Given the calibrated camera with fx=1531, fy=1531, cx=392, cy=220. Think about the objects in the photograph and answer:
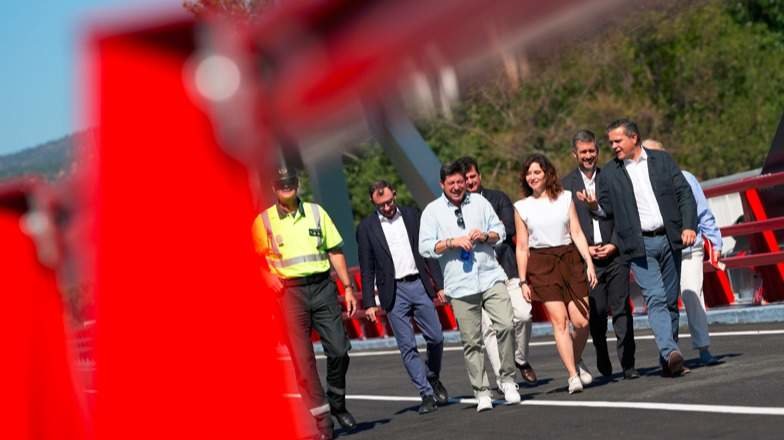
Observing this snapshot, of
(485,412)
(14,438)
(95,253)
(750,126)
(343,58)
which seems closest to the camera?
(343,58)

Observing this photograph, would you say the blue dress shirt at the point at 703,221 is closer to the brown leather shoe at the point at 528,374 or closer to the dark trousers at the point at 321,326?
the brown leather shoe at the point at 528,374

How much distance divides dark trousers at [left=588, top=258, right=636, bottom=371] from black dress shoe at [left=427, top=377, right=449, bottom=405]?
4.03 feet

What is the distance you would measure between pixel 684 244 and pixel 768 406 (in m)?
2.60

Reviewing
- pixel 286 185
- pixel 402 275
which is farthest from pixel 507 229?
pixel 286 185

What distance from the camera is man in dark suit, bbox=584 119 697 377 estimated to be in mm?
11156

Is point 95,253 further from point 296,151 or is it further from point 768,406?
point 768,406

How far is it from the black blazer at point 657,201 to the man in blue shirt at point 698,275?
0.34 meters

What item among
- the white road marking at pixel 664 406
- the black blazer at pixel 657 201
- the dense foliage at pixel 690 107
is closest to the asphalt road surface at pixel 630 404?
the white road marking at pixel 664 406

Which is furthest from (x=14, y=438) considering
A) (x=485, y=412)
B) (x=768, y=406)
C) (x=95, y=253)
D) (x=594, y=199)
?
(x=594, y=199)

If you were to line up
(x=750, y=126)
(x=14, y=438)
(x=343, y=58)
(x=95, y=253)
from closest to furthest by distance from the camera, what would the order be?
(x=343, y=58) → (x=95, y=253) → (x=14, y=438) → (x=750, y=126)

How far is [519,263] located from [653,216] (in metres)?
1.06

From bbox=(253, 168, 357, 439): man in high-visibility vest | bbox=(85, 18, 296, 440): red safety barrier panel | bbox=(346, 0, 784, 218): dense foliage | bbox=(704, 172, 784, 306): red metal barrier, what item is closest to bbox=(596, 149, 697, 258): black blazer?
bbox=(253, 168, 357, 439): man in high-visibility vest

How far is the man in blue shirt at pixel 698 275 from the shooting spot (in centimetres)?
1154

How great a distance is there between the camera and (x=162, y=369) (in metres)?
1.59
